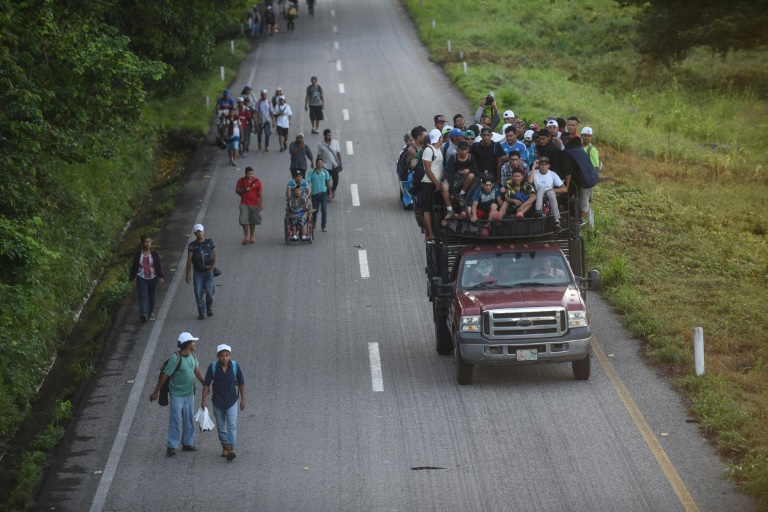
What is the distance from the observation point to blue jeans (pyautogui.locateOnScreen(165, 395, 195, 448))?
13609 mm

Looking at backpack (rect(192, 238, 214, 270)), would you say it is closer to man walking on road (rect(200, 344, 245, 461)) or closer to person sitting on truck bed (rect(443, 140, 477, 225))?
person sitting on truck bed (rect(443, 140, 477, 225))

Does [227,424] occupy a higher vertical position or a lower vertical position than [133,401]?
higher

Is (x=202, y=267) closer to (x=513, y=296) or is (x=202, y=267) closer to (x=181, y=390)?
(x=181, y=390)

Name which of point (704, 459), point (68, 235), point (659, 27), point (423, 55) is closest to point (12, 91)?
point (68, 235)

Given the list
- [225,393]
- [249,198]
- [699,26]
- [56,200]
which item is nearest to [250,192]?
[249,198]

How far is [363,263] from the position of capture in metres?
22.7

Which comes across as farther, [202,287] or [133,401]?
[202,287]

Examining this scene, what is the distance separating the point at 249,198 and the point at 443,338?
836 centimetres

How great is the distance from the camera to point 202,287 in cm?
1961

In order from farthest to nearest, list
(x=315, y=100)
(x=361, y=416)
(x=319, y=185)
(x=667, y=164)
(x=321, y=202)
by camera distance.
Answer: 1. (x=315, y=100)
2. (x=667, y=164)
3. (x=321, y=202)
4. (x=319, y=185)
5. (x=361, y=416)

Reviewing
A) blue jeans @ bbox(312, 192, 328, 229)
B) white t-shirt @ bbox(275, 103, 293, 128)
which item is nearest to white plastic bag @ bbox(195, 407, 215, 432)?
blue jeans @ bbox(312, 192, 328, 229)

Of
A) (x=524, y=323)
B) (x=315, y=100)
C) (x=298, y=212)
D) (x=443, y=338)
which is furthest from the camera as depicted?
(x=315, y=100)

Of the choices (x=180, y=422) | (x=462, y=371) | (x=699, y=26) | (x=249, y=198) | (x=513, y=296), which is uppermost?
(x=513, y=296)

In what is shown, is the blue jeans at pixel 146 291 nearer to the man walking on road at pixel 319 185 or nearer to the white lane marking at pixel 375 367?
the white lane marking at pixel 375 367
